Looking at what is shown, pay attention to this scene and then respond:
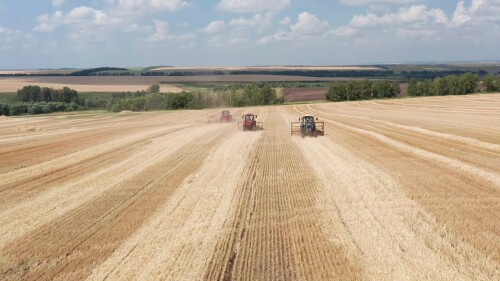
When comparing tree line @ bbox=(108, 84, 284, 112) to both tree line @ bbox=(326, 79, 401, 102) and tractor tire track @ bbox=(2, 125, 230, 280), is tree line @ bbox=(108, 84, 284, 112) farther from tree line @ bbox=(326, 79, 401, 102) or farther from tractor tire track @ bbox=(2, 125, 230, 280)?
tractor tire track @ bbox=(2, 125, 230, 280)

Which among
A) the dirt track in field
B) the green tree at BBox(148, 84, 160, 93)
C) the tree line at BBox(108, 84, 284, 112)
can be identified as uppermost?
the green tree at BBox(148, 84, 160, 93)

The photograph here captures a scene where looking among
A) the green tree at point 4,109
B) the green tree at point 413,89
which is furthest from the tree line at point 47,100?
the green tree at point 413,89

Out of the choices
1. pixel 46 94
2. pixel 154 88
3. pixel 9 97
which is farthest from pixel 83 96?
pixel 154 88

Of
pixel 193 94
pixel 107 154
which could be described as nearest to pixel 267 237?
pixel 107 154

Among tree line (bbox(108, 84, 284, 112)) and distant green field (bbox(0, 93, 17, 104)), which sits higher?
distant green field (bbox(0, 93, 17, 104))

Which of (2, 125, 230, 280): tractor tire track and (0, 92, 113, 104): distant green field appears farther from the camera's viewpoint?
(0, 92, 113, 104): distant green field

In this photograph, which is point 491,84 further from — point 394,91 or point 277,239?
point 277,239

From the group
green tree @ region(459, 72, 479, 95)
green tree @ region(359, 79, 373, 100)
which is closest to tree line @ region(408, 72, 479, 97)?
green tree @ region(459, 72, 479, 95)
